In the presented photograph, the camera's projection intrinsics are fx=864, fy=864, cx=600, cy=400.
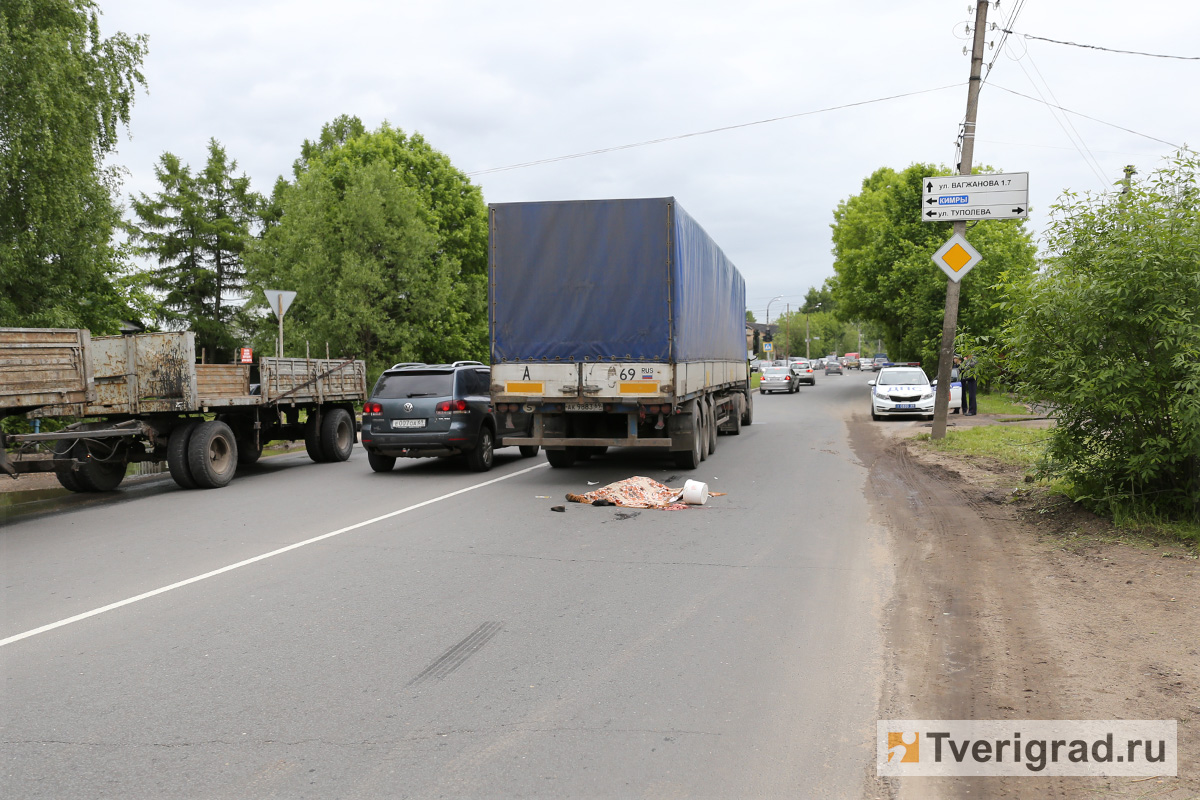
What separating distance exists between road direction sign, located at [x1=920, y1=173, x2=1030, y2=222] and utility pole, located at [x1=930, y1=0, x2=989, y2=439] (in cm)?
56

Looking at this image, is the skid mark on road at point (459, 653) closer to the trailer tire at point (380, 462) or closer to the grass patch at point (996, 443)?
the trailer tire at point (380, 462)

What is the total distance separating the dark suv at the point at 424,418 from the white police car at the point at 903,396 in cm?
1509

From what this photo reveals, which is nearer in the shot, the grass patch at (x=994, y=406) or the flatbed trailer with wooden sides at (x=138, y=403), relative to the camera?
the flatbed trailer with wooden sides at (x=138, y=403)

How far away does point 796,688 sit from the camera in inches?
175

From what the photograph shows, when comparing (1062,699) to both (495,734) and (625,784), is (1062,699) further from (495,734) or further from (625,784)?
(495,734)

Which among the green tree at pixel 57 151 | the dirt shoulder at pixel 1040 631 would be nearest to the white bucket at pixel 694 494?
the dirt shoulder at pixel 1040 631

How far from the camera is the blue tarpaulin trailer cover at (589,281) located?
12290 millimetres

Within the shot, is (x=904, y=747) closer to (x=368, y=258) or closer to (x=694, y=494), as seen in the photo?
(x=694, y=494)

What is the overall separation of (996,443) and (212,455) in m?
13.5

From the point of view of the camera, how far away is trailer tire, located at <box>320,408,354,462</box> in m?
16.1

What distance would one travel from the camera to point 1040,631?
5340 millimetres

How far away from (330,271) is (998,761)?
34.5 m

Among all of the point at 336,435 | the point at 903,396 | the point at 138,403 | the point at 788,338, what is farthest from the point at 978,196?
the point at 788,338

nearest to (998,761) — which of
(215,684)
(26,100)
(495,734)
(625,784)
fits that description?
(625,784)
